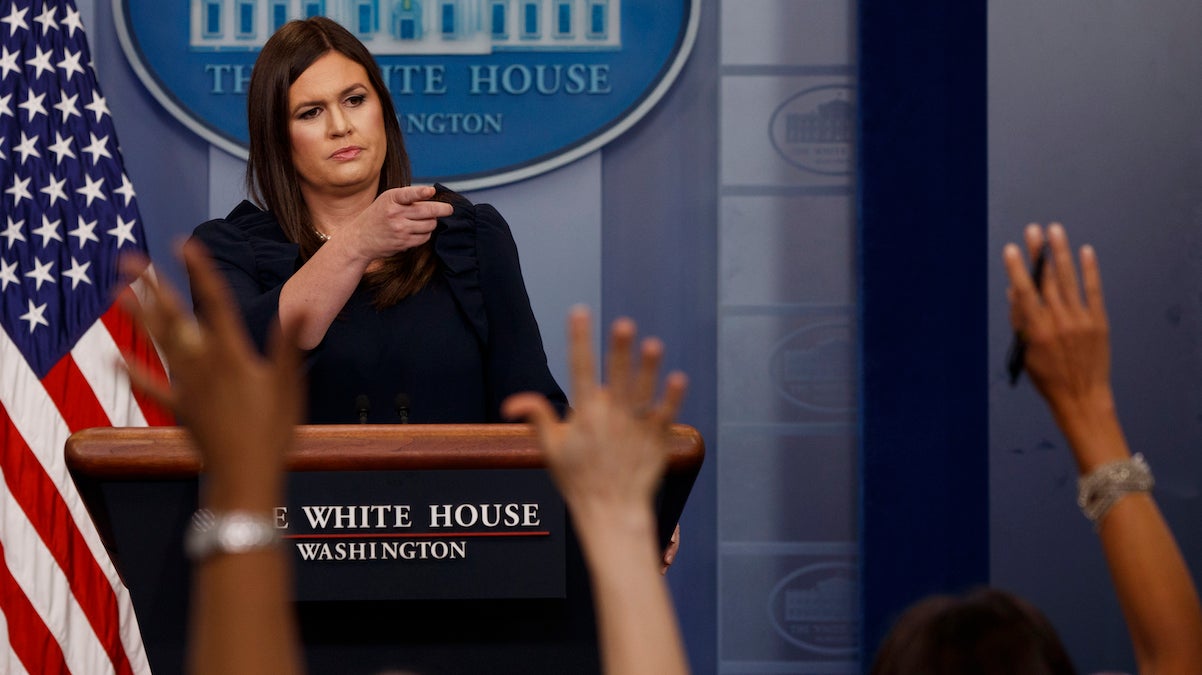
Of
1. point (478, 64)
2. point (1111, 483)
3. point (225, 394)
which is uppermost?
point (478, 64)

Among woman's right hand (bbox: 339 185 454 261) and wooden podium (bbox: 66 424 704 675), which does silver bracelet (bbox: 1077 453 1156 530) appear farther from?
woman's right hand (bbox: 339 185 454 261)

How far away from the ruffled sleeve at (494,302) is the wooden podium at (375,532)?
1.97ft

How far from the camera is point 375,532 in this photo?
1.58 meters

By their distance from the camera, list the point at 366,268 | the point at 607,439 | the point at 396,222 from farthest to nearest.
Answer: the point at 366,268 < the point at 396,222 < the point at 607,439

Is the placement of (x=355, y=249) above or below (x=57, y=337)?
above

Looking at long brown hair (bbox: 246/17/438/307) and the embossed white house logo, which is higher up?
the embossed white house logo

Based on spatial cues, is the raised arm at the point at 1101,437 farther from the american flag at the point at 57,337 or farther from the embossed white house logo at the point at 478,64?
the embossed white house logo at the point at 478,64

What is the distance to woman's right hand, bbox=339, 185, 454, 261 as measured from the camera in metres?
1.75

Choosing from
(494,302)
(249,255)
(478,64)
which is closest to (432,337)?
(494,302)

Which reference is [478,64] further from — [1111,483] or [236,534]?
[236,534]

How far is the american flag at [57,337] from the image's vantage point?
2.95 m

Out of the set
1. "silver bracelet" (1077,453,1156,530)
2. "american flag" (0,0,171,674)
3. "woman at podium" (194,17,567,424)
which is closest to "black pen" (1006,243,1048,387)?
"silver bracelet" (1077,453,1156,530)

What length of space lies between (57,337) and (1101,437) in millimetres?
2527

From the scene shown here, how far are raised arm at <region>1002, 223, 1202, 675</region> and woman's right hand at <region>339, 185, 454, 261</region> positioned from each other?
839mm
